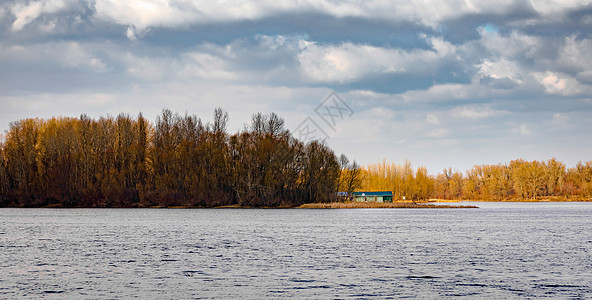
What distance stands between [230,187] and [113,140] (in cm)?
2765

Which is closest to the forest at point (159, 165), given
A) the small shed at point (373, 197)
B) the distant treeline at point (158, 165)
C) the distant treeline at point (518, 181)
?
the distant treeline at point (158, 165)

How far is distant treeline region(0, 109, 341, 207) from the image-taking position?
370 feet

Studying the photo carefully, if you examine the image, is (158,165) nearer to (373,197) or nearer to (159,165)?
(159,165)

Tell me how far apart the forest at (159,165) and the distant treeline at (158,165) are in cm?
20

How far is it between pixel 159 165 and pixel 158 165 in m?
0.21

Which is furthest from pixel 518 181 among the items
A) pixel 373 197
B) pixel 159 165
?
pixel 159 165

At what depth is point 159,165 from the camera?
4550 inches

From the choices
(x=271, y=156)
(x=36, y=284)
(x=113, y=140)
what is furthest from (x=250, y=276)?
(x=113, y=140)

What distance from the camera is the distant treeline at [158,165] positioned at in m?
113

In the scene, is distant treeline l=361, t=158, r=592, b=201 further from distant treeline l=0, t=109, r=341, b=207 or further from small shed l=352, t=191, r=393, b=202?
distant treeline l=0, t=109, r=341, b=207

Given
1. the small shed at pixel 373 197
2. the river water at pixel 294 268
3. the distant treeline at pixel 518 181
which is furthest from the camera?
the distant treeline at pixel 518 181

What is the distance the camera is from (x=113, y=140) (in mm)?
119938

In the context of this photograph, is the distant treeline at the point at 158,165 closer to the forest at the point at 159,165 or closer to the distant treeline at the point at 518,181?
the forest at the point at 159,165

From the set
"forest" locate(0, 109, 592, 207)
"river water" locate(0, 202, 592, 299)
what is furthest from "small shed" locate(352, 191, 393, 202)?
"river water" locate(0, 202, 592, 299)
